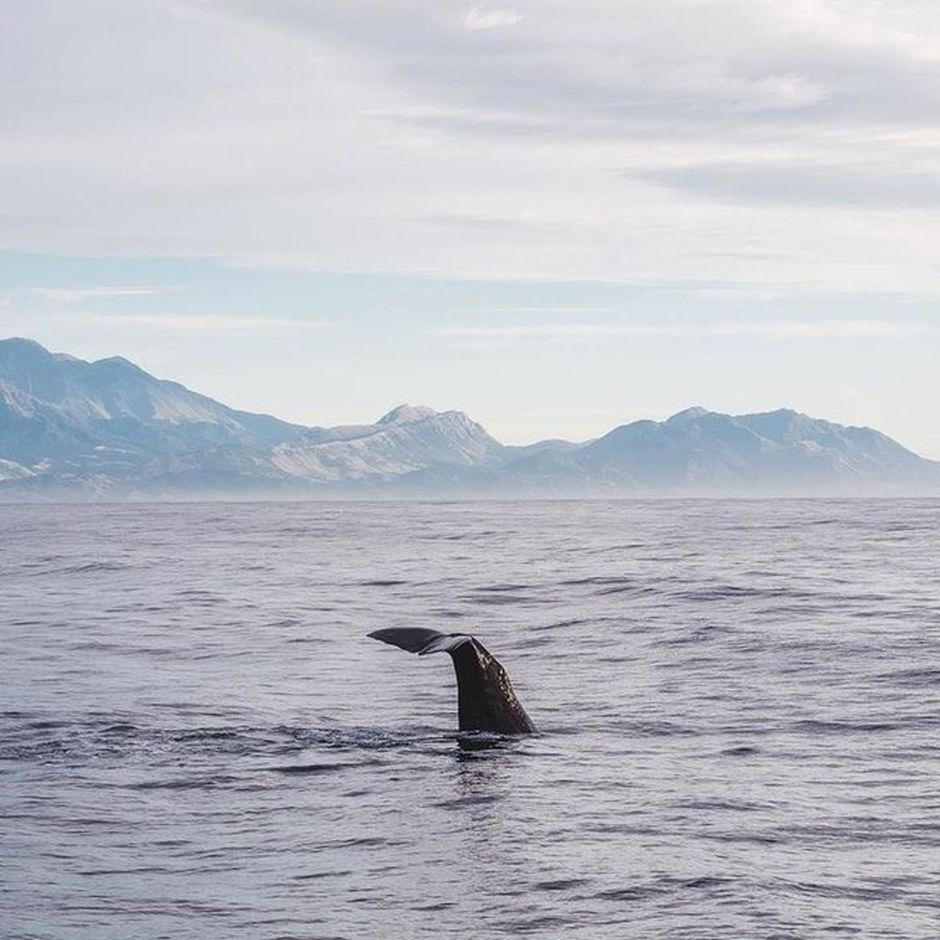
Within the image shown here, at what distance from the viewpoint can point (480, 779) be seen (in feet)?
49.2

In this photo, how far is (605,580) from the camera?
155ft

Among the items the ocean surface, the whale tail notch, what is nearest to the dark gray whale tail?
the whale tail notch

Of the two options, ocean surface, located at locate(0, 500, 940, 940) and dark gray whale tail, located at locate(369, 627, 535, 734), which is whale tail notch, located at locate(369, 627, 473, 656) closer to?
dark gray whale tail, located at locate(369, 627, 535, 734)

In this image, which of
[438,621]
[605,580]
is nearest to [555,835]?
[438,621]

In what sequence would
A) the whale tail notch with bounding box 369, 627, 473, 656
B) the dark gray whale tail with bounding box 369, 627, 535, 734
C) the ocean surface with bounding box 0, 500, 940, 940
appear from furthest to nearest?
A: 1. the dark gray whale tail with bounding box 369, 627, 535, 734
2. the whale tail notch with bounding box 369, 627, 473, 656
3. the ocean surface with bounding box 0, 500, 940, 940

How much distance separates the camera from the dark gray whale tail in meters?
16.7

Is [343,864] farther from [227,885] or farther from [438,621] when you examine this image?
[438,621]

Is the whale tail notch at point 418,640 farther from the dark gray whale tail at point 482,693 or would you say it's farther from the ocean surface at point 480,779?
the ocean surface at point 480,779

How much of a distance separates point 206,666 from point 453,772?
11.3m

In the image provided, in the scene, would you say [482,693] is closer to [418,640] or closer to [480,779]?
[418,640]

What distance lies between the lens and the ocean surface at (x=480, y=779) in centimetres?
1066

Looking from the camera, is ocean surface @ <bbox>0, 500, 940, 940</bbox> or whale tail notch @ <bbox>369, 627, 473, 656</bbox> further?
whale tail notch @ <bbox>369, 627, 473, 656</bbox>

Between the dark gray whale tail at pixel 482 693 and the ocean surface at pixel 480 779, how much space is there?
1.35 ft

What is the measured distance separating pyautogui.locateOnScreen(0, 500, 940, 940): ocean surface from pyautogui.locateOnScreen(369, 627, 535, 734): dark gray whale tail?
0.41 m
